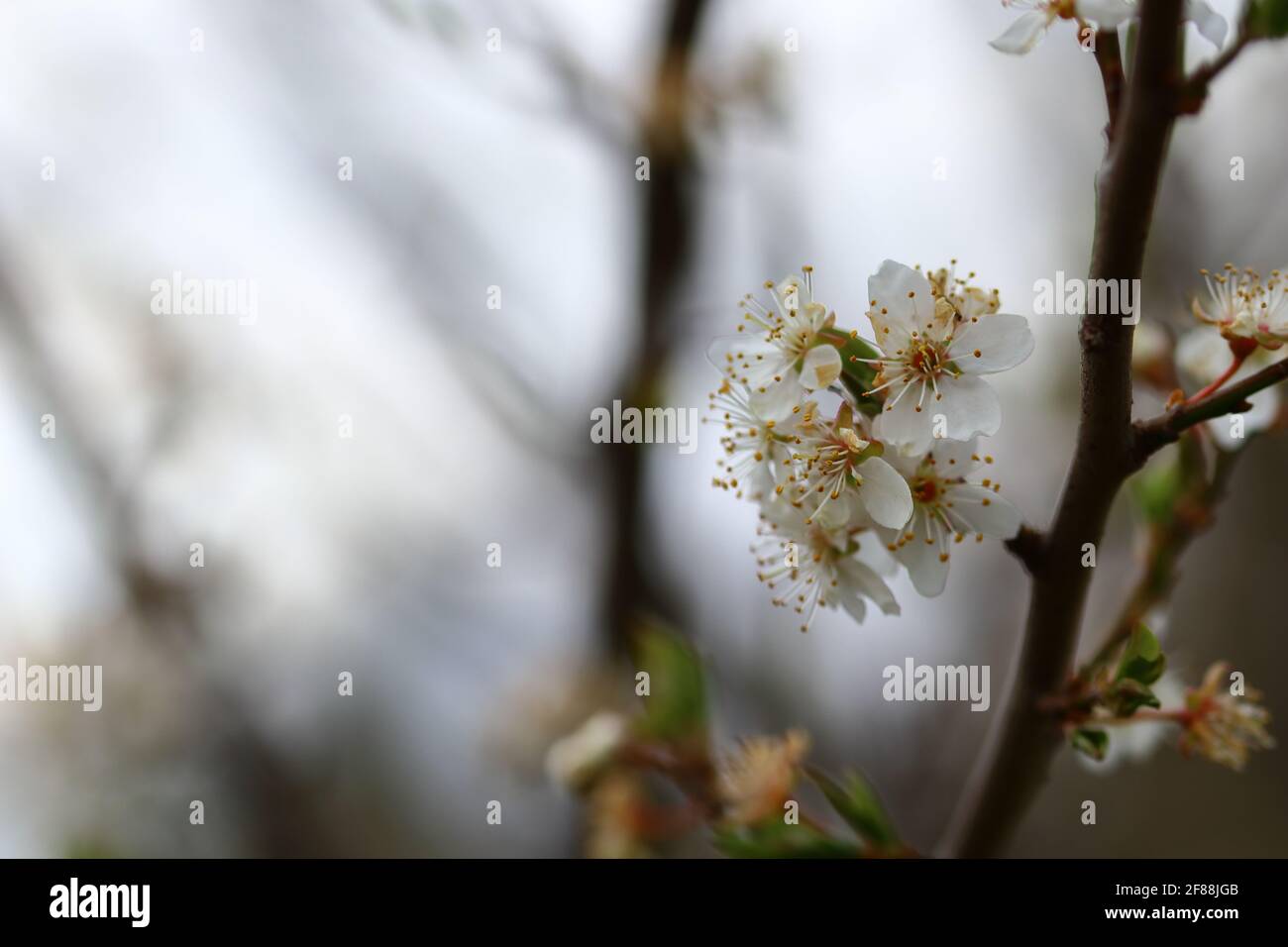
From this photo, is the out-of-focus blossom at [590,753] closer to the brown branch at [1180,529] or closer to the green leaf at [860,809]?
the green leaf at [860,809]

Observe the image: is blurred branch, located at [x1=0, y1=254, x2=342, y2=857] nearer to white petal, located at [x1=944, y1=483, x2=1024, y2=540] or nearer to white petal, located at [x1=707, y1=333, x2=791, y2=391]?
white petal, located at [x1=707, y1=333, x2=791, y2=391]

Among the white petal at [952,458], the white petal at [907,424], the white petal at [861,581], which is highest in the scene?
the white petal at [907,424]

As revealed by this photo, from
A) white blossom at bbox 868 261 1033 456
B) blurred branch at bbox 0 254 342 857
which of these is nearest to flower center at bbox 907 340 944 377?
white blossom at bbox 868 261 1033 456

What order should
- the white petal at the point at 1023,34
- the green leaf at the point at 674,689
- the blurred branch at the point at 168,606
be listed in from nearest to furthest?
the white petal at the point at 1023,34 < the green leaf at the point at 674,689 < the blurred branch at the point at 168,606

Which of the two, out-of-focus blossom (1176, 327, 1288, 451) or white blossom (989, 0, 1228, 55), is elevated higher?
white blossom (989, 0, 1228, 55)

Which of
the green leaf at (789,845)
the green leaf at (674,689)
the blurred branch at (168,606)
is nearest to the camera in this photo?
the green leaf at (789,845)

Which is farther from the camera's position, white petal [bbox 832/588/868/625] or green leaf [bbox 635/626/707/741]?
green leaf [bbox 635/626/707/741]

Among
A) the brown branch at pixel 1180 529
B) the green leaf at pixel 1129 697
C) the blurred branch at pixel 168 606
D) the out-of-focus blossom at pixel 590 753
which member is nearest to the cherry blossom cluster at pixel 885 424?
the green leaf at pixel 1129 697

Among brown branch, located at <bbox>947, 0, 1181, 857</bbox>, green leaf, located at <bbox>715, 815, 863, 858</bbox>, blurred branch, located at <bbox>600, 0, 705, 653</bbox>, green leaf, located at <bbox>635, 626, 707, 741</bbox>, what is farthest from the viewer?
blurred branch, located at <bbox>600, 0, 705, 653</bbox>
